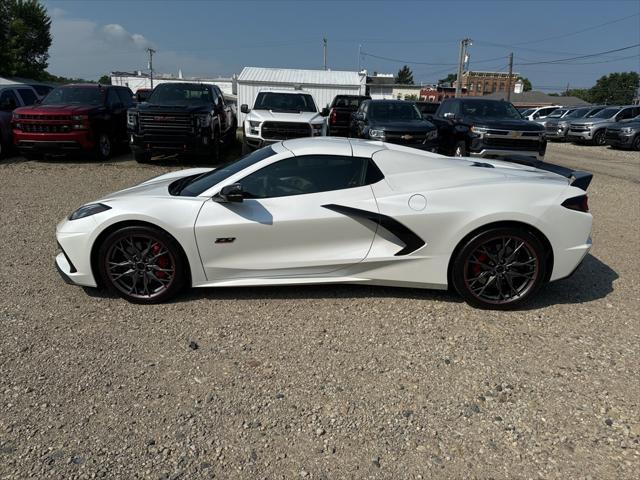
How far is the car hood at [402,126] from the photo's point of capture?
34.8 feet

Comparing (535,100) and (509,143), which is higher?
(535,100)

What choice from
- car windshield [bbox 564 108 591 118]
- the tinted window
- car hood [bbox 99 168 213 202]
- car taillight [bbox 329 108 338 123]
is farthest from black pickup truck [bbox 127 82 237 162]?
car windshield [bbox 564 108 591 118]

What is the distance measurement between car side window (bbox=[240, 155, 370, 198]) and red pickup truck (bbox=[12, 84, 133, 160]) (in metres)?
8.86

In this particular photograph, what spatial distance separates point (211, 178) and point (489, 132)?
8237 millimetres

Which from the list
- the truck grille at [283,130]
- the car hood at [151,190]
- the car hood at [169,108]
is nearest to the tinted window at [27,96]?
the car hood at [169,108]

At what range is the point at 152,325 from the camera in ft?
12.3

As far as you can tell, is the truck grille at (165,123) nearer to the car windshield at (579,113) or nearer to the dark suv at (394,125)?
the dark suv at (394,125)

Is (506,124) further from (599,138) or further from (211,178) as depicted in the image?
(599,138)

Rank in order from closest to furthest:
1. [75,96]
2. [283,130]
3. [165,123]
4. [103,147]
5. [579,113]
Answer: [165,123], [283,130], [103,147], [75,96], [579,113]

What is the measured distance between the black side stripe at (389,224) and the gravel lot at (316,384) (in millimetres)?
602

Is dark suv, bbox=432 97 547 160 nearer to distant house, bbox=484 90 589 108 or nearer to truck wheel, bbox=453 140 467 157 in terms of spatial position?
truck wheel, bbox=453 140 467 157

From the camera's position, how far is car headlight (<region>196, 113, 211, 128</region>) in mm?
10844

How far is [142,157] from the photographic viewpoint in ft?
38.2

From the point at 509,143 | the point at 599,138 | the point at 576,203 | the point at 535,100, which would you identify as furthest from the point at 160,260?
the point at 535,100
